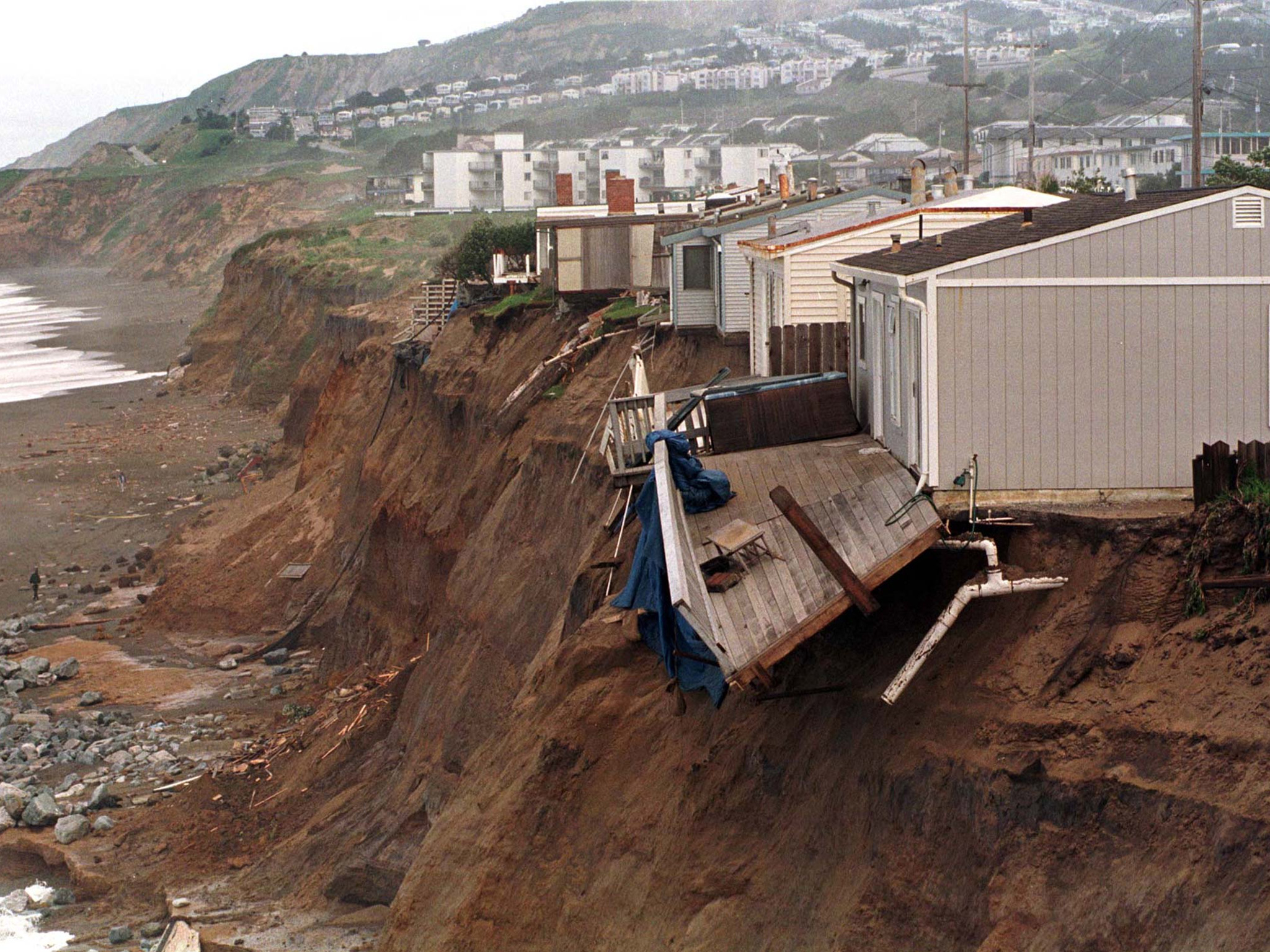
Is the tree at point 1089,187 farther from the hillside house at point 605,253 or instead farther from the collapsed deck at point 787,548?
the collapsed deck at point 787,548

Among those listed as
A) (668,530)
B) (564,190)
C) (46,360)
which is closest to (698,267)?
(668,530)

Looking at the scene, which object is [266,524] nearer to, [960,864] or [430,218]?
[960,864]

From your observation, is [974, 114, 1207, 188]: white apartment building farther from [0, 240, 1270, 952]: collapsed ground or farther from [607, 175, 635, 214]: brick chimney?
[0, 240, 1270, 952]: collapsed ground

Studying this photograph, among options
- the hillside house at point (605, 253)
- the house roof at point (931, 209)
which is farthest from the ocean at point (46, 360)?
the house roof at point (931, 209)

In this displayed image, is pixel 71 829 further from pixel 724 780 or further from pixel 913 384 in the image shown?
pixel 913 384

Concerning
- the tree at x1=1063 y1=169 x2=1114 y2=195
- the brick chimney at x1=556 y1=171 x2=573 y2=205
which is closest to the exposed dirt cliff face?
the brick chimney at x1=556 y1=171 x2=573 y2=205

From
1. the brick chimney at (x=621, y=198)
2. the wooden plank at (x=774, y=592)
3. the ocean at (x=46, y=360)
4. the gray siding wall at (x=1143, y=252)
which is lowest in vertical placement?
the ocean at (x=46, y=360)
